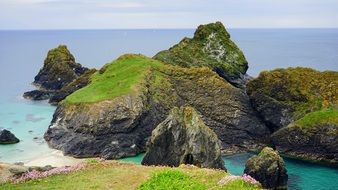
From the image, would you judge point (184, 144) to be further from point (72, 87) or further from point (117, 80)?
point (72, 87)

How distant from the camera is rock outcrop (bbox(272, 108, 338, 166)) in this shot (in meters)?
63.4

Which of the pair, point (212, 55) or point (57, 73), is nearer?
point (212, 55)

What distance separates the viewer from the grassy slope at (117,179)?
31609mm

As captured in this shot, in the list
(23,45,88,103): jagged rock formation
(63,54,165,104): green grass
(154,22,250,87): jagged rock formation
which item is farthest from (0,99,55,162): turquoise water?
(154,22,250,87): jagged rock formation

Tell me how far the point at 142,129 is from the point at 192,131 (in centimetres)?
2052

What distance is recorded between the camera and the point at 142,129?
70062 millimetres

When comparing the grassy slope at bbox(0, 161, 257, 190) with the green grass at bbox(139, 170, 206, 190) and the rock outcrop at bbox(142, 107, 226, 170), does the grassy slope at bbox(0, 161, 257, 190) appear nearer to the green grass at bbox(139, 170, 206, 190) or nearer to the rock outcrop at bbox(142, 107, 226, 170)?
the green grass at bbox(139, 170, 206, 190)

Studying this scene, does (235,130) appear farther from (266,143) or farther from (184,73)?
(184,73)

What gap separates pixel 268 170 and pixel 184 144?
891cm

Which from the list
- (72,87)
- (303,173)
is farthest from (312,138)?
(72,87)

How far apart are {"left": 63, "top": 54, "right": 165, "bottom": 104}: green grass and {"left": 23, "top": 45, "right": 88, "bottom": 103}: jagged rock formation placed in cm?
3436

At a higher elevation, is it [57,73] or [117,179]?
[57,73]

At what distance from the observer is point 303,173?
192 ft

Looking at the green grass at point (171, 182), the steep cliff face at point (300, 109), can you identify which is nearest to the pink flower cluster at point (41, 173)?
the green grass at point (171, 182)
